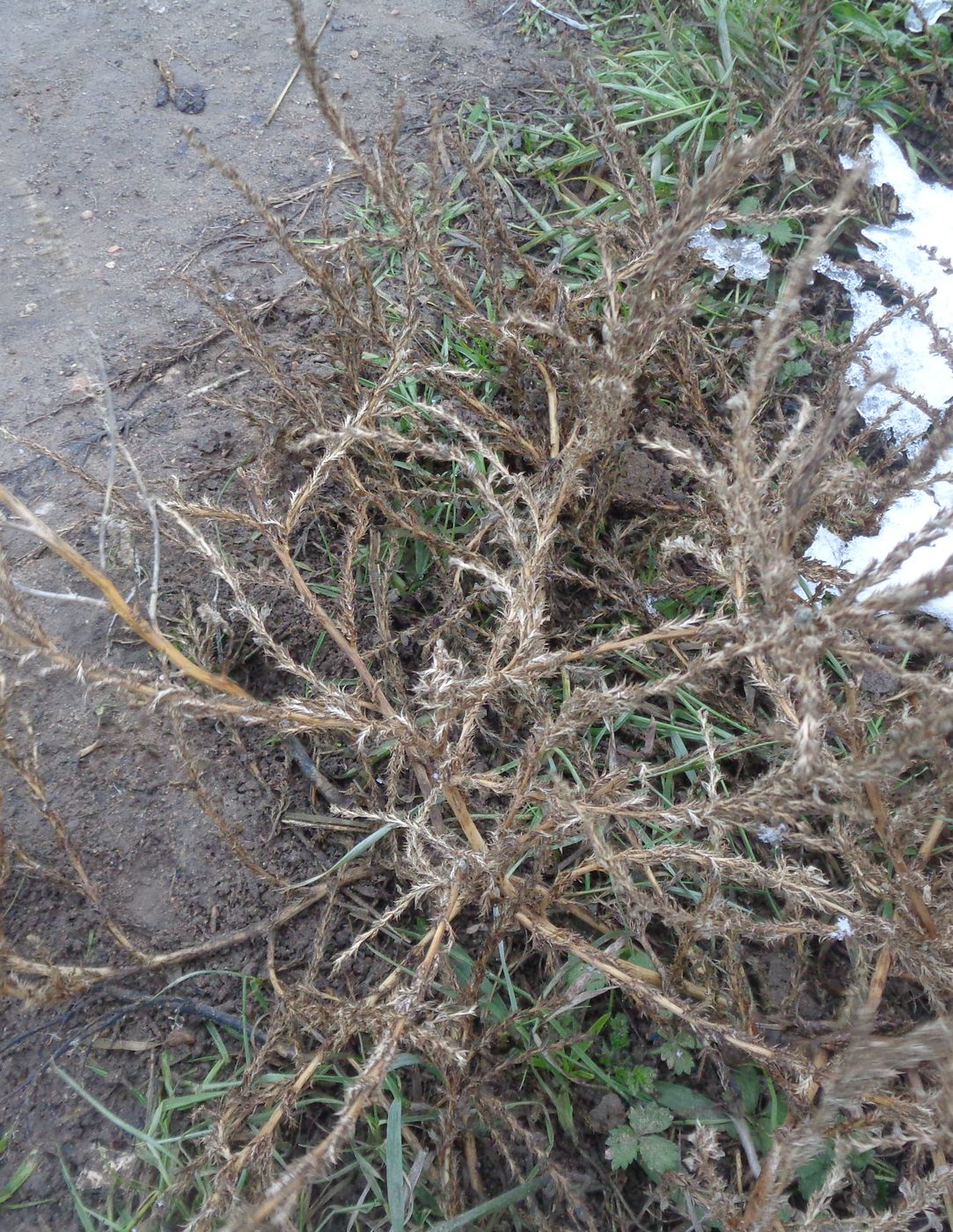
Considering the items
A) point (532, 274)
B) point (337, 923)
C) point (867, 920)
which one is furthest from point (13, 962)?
point (532, 274)

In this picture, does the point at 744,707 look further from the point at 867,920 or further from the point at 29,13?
the point at 29,13

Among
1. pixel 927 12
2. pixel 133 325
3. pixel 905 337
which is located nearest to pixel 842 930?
pixel 905 337

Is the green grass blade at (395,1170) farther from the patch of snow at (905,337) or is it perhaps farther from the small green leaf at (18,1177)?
the patch of snow at (905,337)

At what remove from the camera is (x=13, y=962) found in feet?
4.45

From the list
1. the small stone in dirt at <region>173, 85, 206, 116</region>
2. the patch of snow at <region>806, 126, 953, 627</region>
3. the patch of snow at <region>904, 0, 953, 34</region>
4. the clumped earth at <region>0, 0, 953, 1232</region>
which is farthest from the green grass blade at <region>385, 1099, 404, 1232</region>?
the patch of snow at <region>904, 0, 953, 34</region>

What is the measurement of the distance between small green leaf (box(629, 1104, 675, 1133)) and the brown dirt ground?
740 mm

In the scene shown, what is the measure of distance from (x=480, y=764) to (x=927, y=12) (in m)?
2.63

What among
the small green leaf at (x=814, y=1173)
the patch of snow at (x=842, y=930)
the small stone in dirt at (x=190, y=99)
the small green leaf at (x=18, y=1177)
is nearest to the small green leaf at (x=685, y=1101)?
the small green leaf at (x=814, y=1173)

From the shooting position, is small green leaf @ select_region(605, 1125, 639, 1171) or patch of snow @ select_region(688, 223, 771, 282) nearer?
small green leaf @ select_region(605, 1125, 639, 1171)

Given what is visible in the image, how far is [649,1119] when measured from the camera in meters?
1.43

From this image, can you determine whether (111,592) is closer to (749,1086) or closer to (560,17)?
(749,1086)

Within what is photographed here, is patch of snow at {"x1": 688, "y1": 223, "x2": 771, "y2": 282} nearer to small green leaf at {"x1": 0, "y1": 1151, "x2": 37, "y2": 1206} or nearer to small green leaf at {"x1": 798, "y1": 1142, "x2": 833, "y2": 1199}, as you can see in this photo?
small green leaf at {"x1": 798, "y1": 1142, "x2": 833, "y2": 1199}

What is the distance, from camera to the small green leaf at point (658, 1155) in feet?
4.55

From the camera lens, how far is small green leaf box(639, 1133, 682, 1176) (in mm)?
1386
